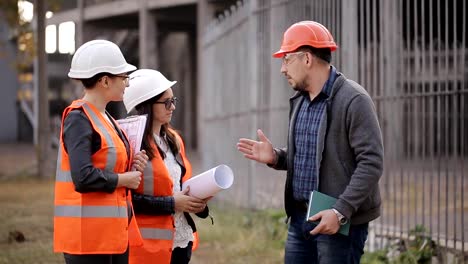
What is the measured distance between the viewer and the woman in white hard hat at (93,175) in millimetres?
4047

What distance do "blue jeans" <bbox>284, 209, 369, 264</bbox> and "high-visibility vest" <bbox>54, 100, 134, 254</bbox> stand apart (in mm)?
870

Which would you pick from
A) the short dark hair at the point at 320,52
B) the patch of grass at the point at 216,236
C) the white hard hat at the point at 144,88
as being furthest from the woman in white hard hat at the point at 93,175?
the patch of grass at the point at 216,236

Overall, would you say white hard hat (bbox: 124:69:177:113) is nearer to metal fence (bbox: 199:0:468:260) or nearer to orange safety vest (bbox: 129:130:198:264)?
orange safety vest (bbox: 129:130:198:264)

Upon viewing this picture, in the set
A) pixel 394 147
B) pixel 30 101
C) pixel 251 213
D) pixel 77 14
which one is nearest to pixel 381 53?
pixel 394 147

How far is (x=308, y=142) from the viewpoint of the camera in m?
4.34

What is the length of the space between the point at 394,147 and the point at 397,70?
844 mm

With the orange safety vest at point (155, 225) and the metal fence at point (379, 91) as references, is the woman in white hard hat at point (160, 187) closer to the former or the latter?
the orange safety vest at point (155, 225)

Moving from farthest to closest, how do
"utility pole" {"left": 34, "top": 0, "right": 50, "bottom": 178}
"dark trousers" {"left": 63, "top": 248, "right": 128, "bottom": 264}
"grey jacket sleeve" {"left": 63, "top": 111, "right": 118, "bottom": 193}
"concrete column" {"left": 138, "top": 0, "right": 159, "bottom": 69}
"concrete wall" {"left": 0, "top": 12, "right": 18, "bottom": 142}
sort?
"concrete wall" {"left": 0, "top": 12, "right": 18, "bottom": 142}
"concrete column" {"left": 138, "top": 0, "right": 159, "bottom": 69}
"utility pole" {"left": 34, "top": 0, "right": 50, "bottom": 178}
"dark trousers" {"left": 63, "top": 248, "right": 128, "bottom": 264}
"grey jacket sleeve" {"left": 63, "top": 111, "right": 118, "bottom": 193}

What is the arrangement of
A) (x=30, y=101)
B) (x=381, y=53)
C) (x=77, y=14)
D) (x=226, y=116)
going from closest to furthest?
(x=381, y=53)
(x=226, y=116)
(x=77, y=14)
(x=30, y=101)

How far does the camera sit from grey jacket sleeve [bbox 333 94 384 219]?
4.07 meters

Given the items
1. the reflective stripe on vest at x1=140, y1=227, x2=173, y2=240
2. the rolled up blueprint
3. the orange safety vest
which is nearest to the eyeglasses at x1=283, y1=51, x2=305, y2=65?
the rolled up blueprint

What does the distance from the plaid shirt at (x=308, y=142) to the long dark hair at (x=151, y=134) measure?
2.52 feet

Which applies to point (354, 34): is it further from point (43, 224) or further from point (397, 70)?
point (43, 224)

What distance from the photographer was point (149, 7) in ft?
92.8
